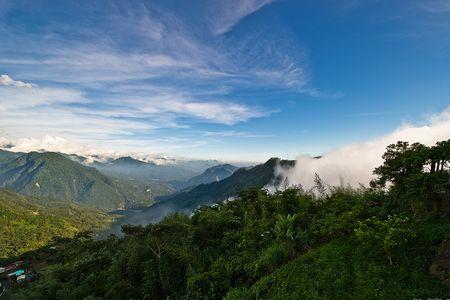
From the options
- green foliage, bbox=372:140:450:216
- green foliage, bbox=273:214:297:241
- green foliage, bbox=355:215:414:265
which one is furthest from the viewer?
green foliage, bbox=273:214:297:241

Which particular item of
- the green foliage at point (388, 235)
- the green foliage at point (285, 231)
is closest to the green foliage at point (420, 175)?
the green foliage at point (388, 235)

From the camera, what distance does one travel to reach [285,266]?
31.7 ft

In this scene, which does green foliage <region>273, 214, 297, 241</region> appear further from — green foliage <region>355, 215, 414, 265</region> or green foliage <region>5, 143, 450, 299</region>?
green foliage <region>355, 215, 414, 265</region>

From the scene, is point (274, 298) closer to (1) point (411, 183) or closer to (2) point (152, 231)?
(1) point (411, 183)

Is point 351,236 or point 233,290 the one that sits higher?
point 351,236

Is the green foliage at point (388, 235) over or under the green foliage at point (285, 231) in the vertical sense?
over

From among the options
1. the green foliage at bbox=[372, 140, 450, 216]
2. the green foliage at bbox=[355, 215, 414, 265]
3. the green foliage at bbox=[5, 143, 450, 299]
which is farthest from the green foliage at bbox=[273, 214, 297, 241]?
the green foliage at bbox=[372, 140, 450, 216]

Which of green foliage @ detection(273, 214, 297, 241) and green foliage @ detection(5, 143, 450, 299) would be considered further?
green foliage @ detection(273, 214, 297, 241)

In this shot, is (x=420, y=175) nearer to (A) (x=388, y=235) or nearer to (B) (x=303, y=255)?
(A) (x=388, y=235)

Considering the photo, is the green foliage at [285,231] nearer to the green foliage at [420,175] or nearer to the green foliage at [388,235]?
the green foliage at [388,235]

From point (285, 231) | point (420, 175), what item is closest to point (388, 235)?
point (420, 175)

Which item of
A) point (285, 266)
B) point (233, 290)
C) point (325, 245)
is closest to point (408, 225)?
Answer: point (325, 245)

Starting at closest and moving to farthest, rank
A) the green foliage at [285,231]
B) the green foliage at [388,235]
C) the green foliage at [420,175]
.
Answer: the green foliage at [388,235], the green foliage at [420,175], the green foliage at [285,231]

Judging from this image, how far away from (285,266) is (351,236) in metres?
2.76
